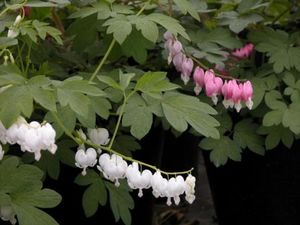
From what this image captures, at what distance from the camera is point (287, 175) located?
2076mm

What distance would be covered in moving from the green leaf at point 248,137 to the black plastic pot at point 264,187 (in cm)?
16

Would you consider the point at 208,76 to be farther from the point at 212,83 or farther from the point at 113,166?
the point at 113,166

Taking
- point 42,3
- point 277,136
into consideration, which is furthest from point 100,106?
point 277,136

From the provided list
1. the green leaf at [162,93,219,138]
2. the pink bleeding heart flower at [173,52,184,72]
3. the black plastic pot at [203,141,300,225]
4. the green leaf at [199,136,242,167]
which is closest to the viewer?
the green leaf at [162,93,219,138]

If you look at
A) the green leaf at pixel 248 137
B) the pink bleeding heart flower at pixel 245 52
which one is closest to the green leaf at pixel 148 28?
the green leaf at pixel 248 137

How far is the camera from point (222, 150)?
6.07 feet

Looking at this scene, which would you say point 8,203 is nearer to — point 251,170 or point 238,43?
point 238,43

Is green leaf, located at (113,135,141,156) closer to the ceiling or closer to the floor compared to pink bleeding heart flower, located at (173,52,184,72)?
closer to the floor

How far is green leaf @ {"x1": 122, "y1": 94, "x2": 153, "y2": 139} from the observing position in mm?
1387

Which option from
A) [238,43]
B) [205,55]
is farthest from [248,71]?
[205,55]

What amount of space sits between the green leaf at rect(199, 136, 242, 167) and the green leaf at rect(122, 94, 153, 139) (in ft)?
1.56

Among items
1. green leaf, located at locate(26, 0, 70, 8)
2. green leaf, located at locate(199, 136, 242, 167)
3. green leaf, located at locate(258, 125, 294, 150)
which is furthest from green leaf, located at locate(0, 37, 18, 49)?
green leaf, located at locate(258, 125, 294, 150)

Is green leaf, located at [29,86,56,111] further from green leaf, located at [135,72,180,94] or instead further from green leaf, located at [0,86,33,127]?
green leaf, located at [135,72,180,94]

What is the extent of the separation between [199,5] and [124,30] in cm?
51
